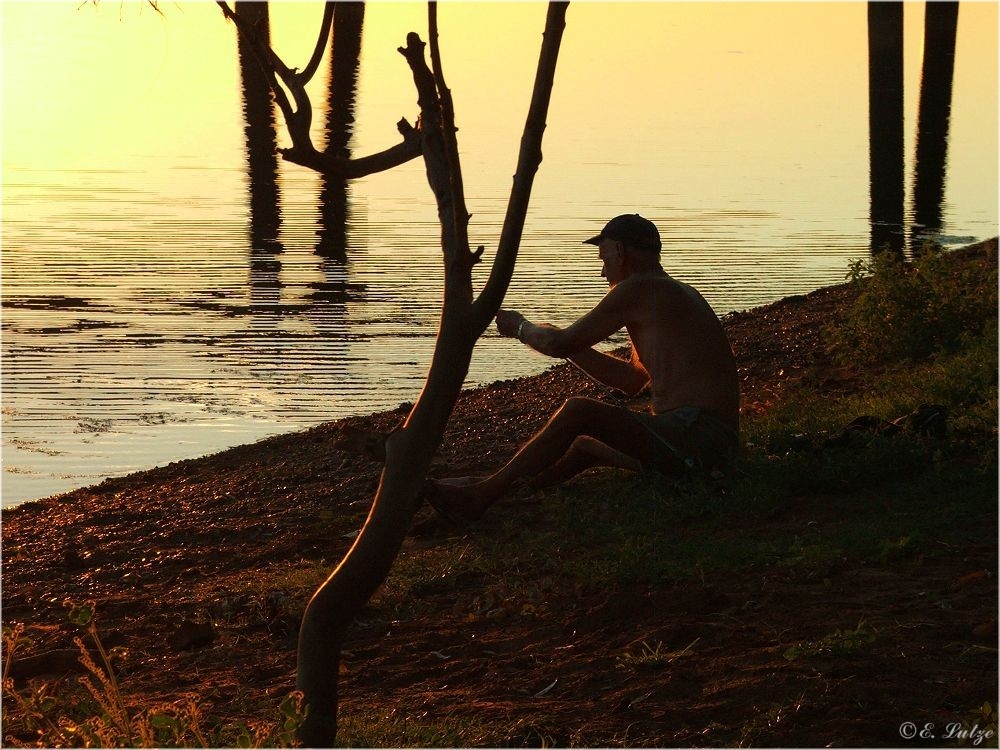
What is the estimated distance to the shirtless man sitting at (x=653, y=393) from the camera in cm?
603

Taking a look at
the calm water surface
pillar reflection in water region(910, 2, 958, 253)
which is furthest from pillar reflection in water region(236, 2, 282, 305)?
pillar reflection in water region(910, 2, 958, 253)

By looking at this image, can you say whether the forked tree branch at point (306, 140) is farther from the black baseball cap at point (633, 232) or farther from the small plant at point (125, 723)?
the black baseball cap at point (633, 232)

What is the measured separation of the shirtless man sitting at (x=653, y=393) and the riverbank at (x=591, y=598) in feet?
0.59

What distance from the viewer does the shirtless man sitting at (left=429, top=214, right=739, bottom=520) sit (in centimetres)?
603

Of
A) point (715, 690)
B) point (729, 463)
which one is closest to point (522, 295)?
point (729, 463)

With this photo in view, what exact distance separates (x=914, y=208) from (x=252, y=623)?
1334cm

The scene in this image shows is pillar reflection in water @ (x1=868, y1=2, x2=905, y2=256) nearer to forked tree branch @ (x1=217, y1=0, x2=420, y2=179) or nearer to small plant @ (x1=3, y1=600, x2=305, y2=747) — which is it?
forked tree branch @ (x1=217, y1=0, x2=420, y2=179)

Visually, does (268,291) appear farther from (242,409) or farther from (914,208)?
(914,208)

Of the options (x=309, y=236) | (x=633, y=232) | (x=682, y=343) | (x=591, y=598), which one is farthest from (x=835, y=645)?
(x=309, y=236)

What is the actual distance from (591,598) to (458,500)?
1107 mm

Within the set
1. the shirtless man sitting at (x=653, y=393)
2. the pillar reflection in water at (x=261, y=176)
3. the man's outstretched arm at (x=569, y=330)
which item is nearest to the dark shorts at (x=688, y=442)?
the shirtless man sitting at (x=653, y=393)

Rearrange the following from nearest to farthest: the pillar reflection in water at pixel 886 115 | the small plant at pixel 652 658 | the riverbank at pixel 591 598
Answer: the riverbank at pixel 591 598 < the small plant at pixel 652 658 < the pillar reflection in water at pixel 886 115

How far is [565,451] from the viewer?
6137 mm

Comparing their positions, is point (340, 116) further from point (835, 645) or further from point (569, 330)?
point (835, 645)
